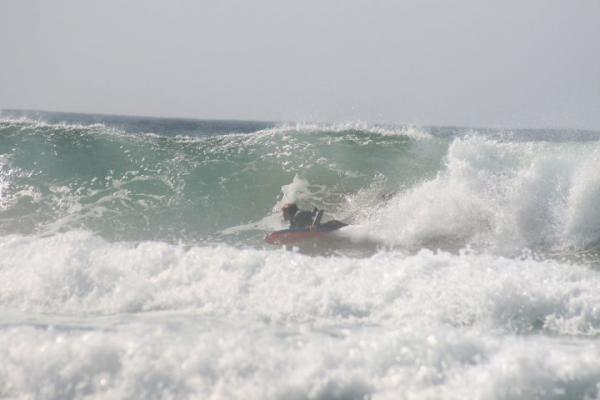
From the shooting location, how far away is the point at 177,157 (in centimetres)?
1509

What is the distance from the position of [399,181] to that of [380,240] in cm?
282

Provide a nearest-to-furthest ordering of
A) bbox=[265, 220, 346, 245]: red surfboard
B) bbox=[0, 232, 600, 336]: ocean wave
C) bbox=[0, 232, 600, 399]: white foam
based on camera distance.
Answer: bbox=[0, 232, 600, 399]: white foam
bbox=[0, 232, 600, 336]: ocean wave
bbox=[265, 220, 346, 245]: red surfboard

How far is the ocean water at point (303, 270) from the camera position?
14.7 feet

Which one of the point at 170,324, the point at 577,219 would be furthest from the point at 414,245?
the point at 170,324

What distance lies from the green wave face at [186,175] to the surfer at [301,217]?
67cm

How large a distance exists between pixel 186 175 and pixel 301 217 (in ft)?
14.1

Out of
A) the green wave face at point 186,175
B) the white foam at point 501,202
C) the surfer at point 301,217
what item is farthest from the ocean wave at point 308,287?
the green wave face at point 186,175

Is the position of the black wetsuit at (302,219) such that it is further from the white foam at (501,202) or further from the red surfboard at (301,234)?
the white foam at (501,202)

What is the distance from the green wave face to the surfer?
67 centimetres

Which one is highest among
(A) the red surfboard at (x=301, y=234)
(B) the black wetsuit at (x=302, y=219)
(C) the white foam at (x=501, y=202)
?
(C) the white foam at (x=501, y=202)

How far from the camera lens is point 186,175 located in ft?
46.6

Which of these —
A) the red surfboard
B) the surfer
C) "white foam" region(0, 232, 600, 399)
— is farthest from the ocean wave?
the surfer

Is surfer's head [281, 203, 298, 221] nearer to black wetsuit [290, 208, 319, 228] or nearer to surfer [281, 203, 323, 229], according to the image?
surfer [281, 203, 323, 229]

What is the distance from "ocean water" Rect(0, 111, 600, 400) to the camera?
447cm
